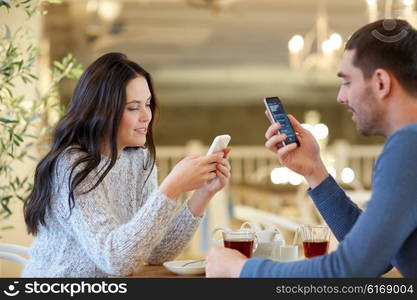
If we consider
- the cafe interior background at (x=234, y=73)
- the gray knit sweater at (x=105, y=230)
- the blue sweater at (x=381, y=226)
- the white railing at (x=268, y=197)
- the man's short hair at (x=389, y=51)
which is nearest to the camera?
the blue sweater at (x=381, y=226)

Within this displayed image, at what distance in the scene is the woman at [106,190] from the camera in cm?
145

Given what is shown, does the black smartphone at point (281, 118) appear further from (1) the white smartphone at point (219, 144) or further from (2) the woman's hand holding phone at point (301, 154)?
(1) the white smartphone at point (219, 144)

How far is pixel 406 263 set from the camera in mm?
1249

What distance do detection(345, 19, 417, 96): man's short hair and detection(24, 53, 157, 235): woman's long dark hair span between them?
585mm

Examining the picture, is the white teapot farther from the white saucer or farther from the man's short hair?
the man's short hair

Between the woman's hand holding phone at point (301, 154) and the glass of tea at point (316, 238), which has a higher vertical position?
the woman's hand holding phone at point (301, 154)

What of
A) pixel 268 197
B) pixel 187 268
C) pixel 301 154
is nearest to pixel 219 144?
pixel 301 154

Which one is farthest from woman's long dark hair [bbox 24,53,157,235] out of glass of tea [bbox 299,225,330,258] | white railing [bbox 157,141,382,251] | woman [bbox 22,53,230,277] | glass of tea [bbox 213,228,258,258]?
white railing [bbox 157,141,382,251]

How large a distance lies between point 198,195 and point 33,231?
1.34 ft

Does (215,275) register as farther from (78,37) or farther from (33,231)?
(78,37)

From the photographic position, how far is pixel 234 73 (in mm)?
11727

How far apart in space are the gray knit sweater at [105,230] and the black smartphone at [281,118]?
0.29 meters

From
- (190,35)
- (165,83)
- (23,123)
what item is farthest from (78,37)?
(23,123)

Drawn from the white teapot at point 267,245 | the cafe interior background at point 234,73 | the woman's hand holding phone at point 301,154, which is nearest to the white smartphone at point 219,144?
the woman's hand holding phone at point 301,154
